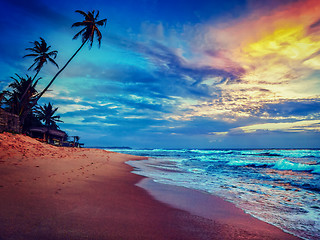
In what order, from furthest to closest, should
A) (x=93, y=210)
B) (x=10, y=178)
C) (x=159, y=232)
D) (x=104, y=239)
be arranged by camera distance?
(x=10, y=178) < (x=93, y=210) < (x=159, y=232) < (x=104, y=239)

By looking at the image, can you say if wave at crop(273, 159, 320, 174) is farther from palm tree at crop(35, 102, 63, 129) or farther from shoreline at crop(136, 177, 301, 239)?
Result: palm tree at crop(35, 102, 63, 129)

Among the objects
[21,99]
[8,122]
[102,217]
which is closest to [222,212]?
[102,217]

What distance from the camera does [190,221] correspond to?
357cm

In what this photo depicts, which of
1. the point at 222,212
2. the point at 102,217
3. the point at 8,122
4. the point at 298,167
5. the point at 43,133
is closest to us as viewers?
the point at 102,217

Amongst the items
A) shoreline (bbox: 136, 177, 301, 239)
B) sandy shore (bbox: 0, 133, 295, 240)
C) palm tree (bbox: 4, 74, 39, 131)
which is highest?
palm tree (bbox: 4, 74, 39, 131)

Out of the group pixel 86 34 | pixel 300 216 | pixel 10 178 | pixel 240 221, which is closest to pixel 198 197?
pixel 240 221

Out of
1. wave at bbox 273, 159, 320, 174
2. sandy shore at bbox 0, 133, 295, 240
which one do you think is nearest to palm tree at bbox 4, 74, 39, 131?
sandy shore at bbox 0, 133, 295, 240

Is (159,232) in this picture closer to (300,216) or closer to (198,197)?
(198,197)

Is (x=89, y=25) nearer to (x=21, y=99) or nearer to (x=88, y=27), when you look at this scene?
(x=88, y=27)

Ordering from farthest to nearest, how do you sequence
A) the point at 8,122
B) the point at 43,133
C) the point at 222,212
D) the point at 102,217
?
1. the point at 43,133
2. the point at 8,122
3. the point at 222,212
4. the point at 102,217

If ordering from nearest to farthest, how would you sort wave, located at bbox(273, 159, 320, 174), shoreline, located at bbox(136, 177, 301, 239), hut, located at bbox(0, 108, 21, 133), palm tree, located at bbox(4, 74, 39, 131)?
shoreline, located at bbox(136, 177, 301, 239) → hut, located at bbox(0, 108, 21, 133) → wave, located at bbox(273, 159, 320, 174) → palm tree, located at bbox(4, 74, 39, 131)

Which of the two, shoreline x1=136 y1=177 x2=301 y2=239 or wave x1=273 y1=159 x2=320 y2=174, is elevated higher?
wave x1=273 y1=159 x2=320 y2=174

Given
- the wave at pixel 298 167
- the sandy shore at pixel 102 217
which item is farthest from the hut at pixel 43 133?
the wave at pixel 298 167

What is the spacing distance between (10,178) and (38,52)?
98.0ft
